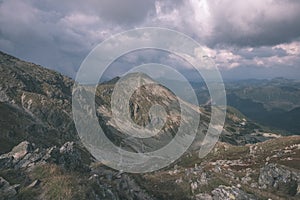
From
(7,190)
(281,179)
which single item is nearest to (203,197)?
(7,190)

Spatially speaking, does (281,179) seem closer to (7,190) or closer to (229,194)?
(229,194)

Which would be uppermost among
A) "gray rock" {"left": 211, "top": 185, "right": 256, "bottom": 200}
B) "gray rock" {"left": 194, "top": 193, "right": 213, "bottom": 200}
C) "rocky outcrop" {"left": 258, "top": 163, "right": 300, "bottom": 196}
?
"rocky outcrop" {"left": 258, "top": 163, "right": 300, "bottom": 196}

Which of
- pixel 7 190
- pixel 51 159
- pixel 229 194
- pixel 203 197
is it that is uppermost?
pixel 51 159

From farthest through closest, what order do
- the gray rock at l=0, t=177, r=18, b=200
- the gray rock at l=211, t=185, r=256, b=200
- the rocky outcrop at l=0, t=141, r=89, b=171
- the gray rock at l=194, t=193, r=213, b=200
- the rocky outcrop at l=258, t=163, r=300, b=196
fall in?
the rocky outcrop at l=258, t=163, r=300, b=196 < the rocky outcrop at l=0, t=141, r=89, b=171 < the gray rock at l=194, t=193, r=213, b=200 < the gray rock at l=211, t=185, r=256, b=200 < the gray rock at l=0, t=177, r=18, b=200

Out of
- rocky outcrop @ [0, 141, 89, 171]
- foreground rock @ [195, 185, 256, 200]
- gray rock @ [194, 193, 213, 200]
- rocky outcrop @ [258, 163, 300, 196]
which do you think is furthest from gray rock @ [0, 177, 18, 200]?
rocky outcrop @ [258, 163, 300, 196]

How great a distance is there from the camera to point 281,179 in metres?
93.0

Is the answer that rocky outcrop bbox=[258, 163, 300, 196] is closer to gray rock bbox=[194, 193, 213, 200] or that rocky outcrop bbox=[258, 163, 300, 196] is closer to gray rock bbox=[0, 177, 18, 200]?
gray rock bbox=[194, 193, 213, 200]

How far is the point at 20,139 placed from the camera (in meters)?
194

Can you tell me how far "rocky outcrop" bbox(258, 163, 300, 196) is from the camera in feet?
288

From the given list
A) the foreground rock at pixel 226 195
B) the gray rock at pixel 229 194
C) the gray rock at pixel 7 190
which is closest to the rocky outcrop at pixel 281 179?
the gray rock at pixel 229 194

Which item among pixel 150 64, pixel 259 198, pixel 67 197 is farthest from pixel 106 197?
pixel 259 198

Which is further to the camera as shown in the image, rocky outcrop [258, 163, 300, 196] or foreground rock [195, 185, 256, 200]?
rocky outcrop [258, 163, 300, 196]

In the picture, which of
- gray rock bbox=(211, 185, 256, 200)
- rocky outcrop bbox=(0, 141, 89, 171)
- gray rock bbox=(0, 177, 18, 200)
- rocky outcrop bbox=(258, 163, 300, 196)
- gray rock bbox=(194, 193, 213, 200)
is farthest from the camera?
rocky outcrop bbox=(258, 163, 300, 196)

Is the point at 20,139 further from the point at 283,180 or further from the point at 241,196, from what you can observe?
the point at 241,196
